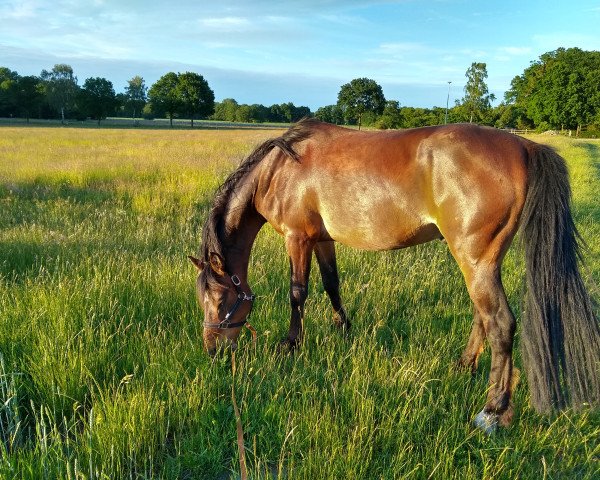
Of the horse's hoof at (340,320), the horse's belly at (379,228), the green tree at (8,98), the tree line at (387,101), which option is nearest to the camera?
the horse's belly at (379,228)

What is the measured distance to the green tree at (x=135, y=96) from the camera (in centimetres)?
10062

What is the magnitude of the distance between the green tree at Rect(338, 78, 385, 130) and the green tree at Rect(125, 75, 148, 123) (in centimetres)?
5302

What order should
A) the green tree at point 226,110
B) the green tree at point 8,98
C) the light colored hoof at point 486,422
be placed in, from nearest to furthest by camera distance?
the light colored hoof at point 486,422
the green tree at point 8,98
the green tree at point 226,110

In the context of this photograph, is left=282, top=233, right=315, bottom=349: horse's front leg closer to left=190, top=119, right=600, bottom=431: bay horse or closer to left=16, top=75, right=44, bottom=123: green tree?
left=190, top=119, right=600, bottom=431: bay horse

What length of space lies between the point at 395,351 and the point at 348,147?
1.70 meters

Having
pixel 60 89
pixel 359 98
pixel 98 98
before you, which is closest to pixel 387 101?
pixel 359 98

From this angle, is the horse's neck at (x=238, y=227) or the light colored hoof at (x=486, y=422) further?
the horse's neck at (x=238, y=227)

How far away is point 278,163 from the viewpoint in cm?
377

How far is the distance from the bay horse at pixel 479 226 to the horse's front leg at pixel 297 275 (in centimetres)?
19

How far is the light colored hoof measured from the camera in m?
2.69

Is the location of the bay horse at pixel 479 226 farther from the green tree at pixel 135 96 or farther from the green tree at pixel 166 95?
the green tree at pixel 135 96

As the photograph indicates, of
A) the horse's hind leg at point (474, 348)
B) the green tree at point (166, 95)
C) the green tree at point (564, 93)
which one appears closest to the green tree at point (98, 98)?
the green tree at point (166, 95)

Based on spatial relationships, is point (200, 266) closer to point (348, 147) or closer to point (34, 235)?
point (348, 147)

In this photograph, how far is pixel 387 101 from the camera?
70.4m
